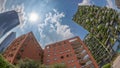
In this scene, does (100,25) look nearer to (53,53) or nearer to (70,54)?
(70,54)

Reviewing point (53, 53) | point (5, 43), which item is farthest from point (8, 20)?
point (53, 53)

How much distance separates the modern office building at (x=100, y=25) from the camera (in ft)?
48.1

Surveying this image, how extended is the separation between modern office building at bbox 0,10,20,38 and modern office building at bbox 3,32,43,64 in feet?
4.00

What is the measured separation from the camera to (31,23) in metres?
13.6

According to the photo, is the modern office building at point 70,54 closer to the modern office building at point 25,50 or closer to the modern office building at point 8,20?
the modern office building at point 25,50

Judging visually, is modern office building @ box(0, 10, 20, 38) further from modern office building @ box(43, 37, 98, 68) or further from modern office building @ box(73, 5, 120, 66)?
modern office building @ box(43, 37, 98, 68)

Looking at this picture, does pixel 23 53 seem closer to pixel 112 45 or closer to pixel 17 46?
pixel 17 46

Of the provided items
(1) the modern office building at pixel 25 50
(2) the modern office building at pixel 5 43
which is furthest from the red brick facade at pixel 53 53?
(2) the modern office building at pixel 5 43

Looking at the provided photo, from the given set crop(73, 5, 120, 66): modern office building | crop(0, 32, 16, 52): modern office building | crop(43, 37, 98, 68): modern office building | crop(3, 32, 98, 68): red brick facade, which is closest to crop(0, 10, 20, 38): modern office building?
crop(3, 32, 98, 68): red brick facade

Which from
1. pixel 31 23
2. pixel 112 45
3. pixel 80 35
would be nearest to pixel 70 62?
pixel 80 35

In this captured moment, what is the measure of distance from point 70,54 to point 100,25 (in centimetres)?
286

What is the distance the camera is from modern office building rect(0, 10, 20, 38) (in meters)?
14.6

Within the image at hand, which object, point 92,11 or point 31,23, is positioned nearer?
point 31,23

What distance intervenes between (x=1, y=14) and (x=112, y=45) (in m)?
5.37
